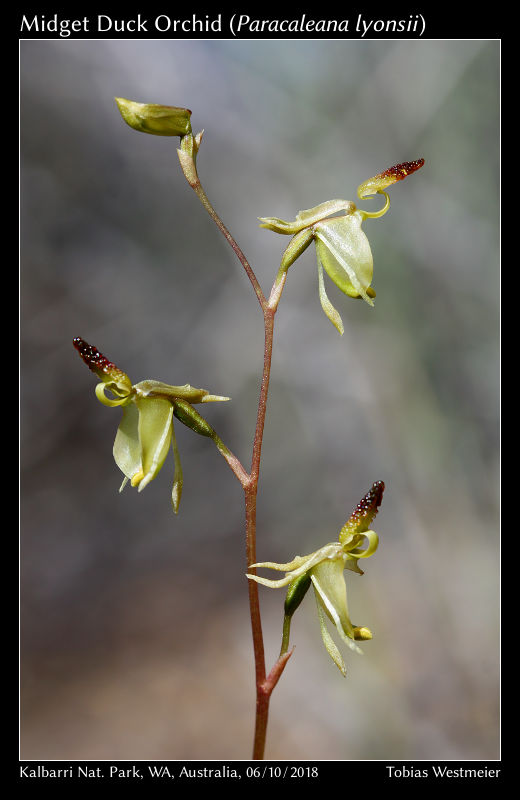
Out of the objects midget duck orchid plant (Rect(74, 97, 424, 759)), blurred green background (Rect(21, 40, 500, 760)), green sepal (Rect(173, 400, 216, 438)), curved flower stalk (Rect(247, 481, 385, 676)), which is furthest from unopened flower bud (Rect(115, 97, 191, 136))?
blurred green background (Rect(21, 40, 500, 760))

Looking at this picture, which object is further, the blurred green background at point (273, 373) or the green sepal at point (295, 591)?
the blurred green background at point (273, 373)

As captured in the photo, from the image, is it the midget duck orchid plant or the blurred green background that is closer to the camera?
the midget duck orchid plant

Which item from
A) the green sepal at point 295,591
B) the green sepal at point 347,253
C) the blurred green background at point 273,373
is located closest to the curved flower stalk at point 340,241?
the green sepal at point 347,253

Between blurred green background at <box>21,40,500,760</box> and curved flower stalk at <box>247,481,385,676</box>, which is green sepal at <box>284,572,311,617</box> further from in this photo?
blurred green background at <box>21,40,500,760</box>

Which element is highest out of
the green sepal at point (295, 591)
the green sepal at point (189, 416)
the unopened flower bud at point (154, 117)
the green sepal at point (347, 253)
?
the unopened flower bud at point (154, 117)

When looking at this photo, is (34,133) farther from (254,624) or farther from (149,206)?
(254,624)

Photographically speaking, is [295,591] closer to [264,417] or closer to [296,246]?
[264,417]

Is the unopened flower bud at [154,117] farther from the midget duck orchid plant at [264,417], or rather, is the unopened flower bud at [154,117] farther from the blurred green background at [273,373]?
the blurred green background at [273,373]
